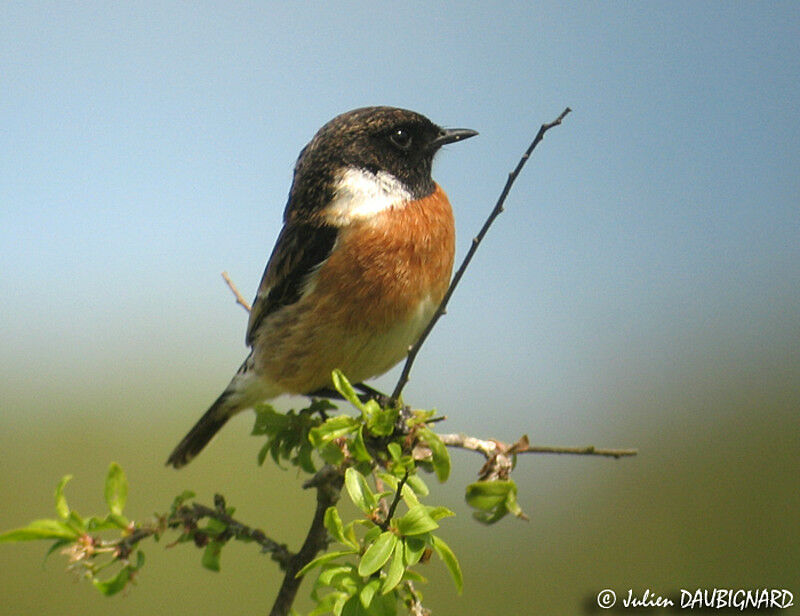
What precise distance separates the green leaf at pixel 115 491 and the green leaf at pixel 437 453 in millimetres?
902

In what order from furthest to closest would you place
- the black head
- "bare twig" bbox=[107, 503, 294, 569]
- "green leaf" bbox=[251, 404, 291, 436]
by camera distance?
the black head → "green leaf" bbox=[251, 404, 291, 436] → "bare twig" bbox=[107, 503, 294, 569]

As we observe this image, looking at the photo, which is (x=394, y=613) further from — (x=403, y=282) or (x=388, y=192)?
(x=388, y=192)

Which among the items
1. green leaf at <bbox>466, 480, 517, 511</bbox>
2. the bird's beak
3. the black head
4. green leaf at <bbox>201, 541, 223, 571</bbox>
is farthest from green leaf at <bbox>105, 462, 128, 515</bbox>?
the bird's beak

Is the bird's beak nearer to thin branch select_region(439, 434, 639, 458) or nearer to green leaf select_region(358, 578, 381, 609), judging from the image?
thin branch select_region(439, 434, 639, 458)

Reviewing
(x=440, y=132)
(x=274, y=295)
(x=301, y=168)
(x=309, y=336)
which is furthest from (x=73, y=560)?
(x=440, y=132)

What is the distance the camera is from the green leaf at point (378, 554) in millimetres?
1874

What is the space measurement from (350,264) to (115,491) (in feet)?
5.59

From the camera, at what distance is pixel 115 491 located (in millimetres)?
2275

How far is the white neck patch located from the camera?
3.83m

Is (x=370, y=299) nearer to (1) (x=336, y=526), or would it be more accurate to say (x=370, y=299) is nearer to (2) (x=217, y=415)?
(2) (x=217, y=415)

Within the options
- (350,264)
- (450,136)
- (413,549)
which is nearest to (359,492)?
(413,549)

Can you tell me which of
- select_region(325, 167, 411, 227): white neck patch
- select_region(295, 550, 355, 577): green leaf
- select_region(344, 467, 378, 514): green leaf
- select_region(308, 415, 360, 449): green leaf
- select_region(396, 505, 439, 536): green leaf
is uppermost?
select_region(325, 167, 411, 227): white neck patch

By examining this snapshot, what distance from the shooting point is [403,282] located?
11.9 feet

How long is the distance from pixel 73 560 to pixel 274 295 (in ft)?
7.08
